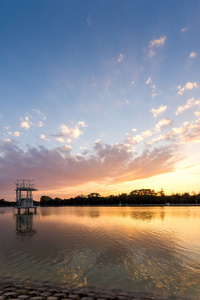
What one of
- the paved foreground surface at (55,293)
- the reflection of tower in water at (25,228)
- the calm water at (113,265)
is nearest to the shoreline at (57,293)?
the paved foreground surface at (55,293)

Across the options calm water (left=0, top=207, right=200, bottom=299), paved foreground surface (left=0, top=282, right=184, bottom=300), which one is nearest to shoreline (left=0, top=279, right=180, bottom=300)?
paved foreground surface (left=0, top=282, right=184, bottom=300)

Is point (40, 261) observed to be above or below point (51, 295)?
below

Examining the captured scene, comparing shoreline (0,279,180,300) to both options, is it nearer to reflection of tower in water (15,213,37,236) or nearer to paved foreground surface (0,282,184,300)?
paved foreground surface (0,282,184,300)

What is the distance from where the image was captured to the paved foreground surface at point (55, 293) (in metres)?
7.94

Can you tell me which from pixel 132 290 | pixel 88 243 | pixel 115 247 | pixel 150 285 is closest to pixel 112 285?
pixel 132 290

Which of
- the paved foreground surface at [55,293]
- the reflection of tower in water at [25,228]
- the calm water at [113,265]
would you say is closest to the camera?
the paved foreground surface at [55,293]

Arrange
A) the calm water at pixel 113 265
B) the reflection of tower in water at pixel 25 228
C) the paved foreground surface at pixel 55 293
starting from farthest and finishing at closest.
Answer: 1. the reflection of tower in water at pixel 25 228
2. the calm water at pixel 113 265
3. the paved foreground surface at pixel 55 293

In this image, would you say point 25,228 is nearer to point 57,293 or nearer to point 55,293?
point 55,293

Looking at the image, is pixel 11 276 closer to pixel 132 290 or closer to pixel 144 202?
pixel 132 290

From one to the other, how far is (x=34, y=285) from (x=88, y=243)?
1121 centimetres

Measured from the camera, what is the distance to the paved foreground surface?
26.1 ft

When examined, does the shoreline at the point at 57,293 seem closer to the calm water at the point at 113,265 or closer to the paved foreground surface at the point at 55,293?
the paved foreground surface at the point at 55,293

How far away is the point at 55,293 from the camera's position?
844cm

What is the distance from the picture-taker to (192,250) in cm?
1706
